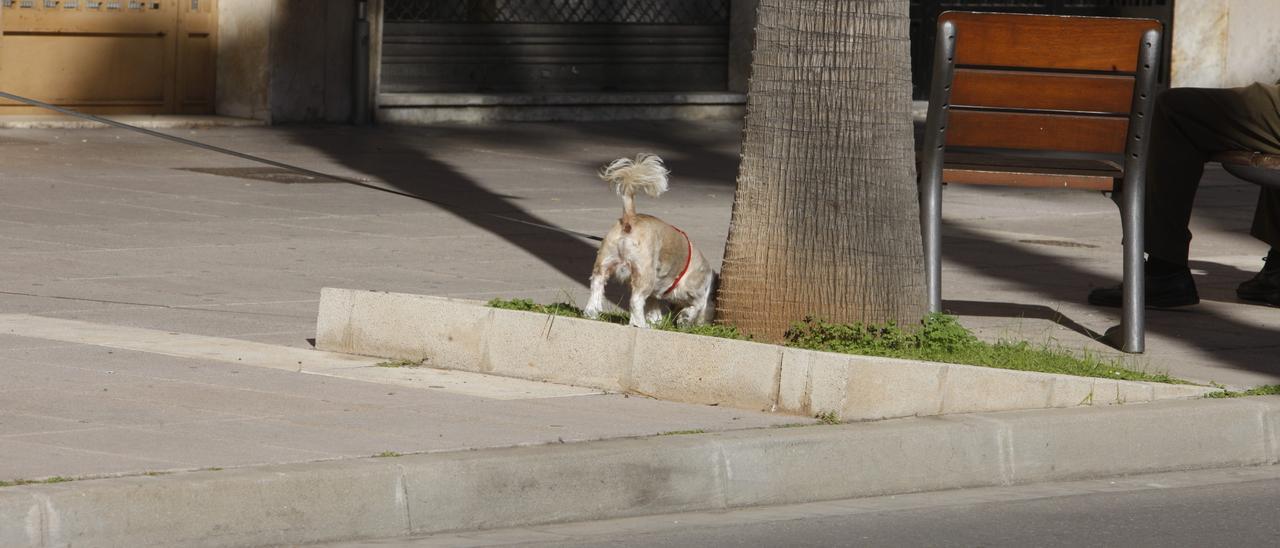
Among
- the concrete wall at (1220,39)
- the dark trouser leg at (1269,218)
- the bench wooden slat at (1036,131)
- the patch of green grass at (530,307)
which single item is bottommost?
the patch of green grass at (530,307)

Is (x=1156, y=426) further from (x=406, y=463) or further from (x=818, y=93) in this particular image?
(x=406, y=463)

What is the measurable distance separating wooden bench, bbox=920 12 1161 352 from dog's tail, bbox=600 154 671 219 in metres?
1.20

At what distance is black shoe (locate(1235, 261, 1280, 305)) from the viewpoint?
30.5 feet

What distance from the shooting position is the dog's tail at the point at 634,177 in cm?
738

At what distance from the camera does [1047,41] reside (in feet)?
26.0

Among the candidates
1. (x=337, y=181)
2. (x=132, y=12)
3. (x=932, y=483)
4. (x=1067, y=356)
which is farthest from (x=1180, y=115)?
(x=132, y=12)

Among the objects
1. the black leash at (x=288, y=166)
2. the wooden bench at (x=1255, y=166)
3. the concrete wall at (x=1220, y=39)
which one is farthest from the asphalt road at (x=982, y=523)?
the concrete wall at (x=1220, y=39)

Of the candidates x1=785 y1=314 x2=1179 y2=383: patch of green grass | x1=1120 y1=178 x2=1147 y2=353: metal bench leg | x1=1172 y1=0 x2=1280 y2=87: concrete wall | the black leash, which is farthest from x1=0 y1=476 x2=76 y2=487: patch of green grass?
x1=1172 y1=0 x2=1280 y2=87: concrete wall

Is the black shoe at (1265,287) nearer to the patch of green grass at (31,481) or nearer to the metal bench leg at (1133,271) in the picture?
the metal bench leg at (1133,271)

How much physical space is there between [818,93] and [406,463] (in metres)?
2.47

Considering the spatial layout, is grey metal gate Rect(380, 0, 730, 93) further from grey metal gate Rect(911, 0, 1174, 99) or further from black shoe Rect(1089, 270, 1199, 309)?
black shoe Rect(1089, 270, 1199, 309)

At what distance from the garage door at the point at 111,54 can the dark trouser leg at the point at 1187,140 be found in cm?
1075

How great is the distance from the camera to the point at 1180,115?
877 centimetres

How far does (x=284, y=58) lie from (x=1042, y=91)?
36.0 feet
